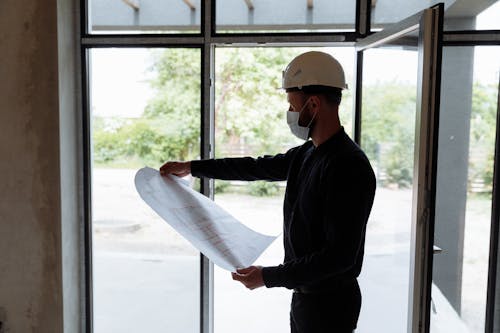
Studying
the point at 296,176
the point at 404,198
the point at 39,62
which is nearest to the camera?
the point at 296,176

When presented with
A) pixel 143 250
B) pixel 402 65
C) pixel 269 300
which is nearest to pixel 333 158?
pixel 402 65

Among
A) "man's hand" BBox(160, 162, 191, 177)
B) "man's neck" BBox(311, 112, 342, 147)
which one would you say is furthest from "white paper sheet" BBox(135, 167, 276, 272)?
"man's neck" BBox(311, 112, 342, 147)

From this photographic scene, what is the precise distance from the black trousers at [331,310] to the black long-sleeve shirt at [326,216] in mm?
39

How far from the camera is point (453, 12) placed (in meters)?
2.41

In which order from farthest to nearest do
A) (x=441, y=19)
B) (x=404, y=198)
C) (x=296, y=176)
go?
(x=404, y=198), (x=296, y=176), (x=441, y=19)

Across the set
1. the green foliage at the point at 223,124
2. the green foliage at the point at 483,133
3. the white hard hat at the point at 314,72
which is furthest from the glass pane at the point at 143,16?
the green foliage at the point at 483,133

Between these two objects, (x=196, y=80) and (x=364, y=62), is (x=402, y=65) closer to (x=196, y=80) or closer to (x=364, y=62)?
(x=364, y=62)

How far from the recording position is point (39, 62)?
2564 mm

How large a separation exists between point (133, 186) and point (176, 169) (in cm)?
92

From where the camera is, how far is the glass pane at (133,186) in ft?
8.85

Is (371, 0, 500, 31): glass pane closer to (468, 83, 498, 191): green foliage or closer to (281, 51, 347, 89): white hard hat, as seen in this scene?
(468, 83, 498, 191): green foliage

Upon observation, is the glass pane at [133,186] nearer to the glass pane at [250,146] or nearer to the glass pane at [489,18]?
the glass pane at [250,146]

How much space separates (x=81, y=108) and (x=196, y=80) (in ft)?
2.15

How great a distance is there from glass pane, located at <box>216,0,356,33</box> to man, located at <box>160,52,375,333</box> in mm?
1021
